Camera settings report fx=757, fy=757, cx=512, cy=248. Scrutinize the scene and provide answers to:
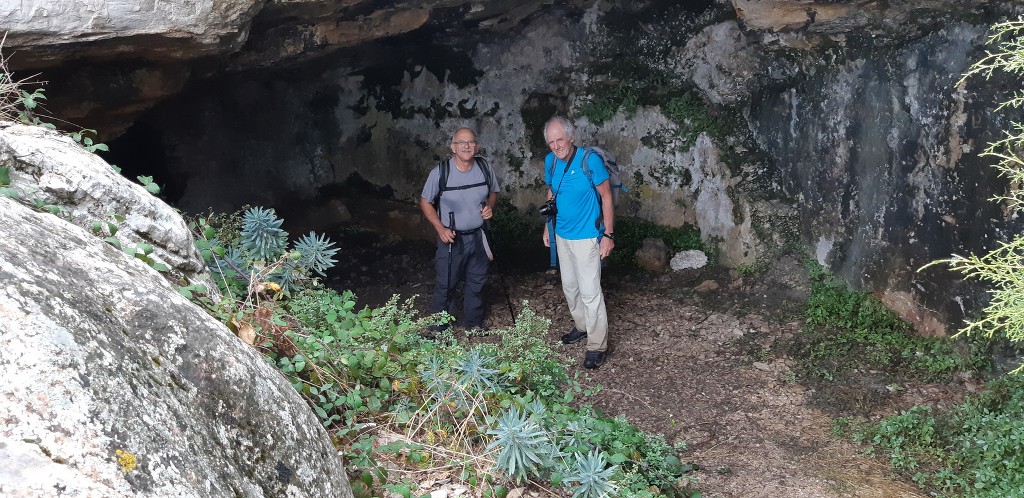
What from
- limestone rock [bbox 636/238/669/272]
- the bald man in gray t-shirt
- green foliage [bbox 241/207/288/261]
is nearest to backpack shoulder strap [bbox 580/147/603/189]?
the bald man in gray t-shirt

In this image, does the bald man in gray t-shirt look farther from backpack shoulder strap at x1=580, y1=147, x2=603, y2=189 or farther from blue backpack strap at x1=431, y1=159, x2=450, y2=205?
backpack shoulder strap at x1=580, y1=147, x2=603, y2=189

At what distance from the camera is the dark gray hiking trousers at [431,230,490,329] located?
637 cm

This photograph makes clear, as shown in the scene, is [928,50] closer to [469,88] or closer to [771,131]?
[771,131]

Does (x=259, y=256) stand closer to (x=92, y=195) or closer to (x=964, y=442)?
(x=92, y=195)

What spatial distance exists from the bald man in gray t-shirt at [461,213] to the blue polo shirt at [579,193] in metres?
0.75

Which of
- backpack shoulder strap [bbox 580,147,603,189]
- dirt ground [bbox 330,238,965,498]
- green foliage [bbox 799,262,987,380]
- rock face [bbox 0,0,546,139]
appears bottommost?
dirt ground [bbox 330,238,965,498]

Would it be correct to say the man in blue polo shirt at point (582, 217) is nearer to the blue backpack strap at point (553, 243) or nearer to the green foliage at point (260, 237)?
the blue backpack strap at point (553, 243)

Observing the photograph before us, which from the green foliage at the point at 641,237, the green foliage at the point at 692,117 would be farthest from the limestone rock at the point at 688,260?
the green foliage at the point at 692,117

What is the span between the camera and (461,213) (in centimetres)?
623

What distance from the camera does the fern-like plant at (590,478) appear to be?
3.15 metres

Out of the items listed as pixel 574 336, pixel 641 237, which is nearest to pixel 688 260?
pixel 641 237

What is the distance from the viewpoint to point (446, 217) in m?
6.27

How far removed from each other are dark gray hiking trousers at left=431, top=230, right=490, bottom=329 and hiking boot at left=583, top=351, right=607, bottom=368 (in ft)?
3.80

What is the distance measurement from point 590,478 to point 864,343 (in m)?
3.58
